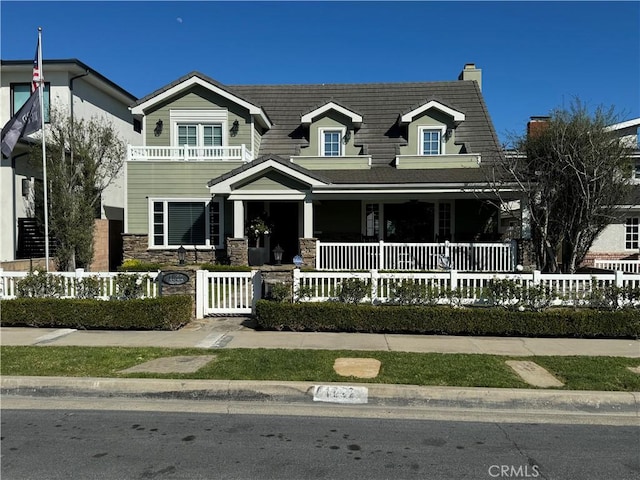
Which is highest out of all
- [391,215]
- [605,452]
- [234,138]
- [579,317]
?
[234,138]

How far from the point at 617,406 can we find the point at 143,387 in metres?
5.61

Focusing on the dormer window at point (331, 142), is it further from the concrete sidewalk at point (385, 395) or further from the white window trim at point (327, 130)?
the concrete sidewalk at point (385, 395)

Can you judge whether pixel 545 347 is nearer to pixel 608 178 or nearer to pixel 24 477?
pixel 608 178

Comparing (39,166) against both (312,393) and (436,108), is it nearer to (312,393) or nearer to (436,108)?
(312,393)

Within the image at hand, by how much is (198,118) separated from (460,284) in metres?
13.5

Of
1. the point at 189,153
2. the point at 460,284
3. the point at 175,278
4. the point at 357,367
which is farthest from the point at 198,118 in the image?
the point at 357,367

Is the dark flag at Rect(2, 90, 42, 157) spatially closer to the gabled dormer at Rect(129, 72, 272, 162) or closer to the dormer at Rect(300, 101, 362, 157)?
the gabled dormer at Rect(129, 72, 272, 162)

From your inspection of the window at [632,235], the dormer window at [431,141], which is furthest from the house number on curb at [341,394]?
the window at [632,235]

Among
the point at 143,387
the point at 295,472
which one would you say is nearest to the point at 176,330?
the point at 143,387

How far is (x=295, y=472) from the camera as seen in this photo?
12.8 feet

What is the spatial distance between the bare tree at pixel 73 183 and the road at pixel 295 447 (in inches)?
448

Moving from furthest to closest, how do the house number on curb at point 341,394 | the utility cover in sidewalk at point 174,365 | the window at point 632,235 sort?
the window at point 632,235 → the utility cover in sidewalk at point 174,365 → the house number on curb at point 341,394

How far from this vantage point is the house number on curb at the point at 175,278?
1003 cm

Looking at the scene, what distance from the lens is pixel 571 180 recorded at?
11.8 m
